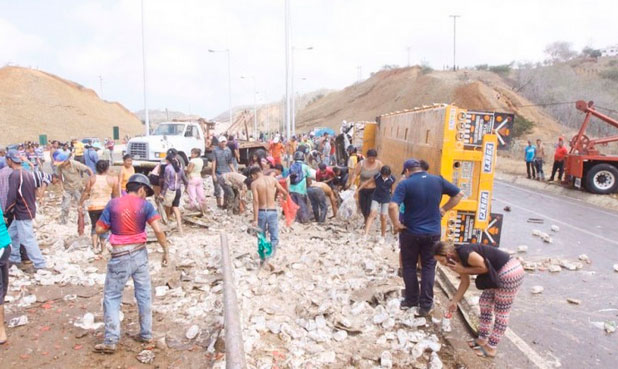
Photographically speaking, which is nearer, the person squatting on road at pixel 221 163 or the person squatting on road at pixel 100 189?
the person squatting on road at pixel 100 189

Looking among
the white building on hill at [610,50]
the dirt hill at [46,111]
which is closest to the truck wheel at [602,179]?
the dirt hill at [46,111]

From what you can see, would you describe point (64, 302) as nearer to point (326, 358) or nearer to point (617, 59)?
point (326, 358)

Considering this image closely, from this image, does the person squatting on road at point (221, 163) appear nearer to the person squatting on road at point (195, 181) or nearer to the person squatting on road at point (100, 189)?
the person squatting on road at point (195, 181)

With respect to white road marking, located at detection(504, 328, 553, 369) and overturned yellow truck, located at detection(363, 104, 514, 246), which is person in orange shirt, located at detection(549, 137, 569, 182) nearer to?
overturned yellow truck, located at detection(363, 104, 514, 246)

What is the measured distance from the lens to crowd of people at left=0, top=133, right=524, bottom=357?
4395 millimetres

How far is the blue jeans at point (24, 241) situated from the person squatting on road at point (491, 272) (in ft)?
18.2

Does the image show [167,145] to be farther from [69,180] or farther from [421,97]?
[421,97]

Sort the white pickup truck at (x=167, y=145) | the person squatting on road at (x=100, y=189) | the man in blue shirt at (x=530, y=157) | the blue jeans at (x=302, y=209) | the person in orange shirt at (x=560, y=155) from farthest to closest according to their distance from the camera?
the man in blue shirt at (x=530, y=157) < the person in orange shirt at (x=560, y=155) < the white pickup truck at (x=167, y=145) < the blue jeans at (x=302, y=209) < the person squatting on road at (x=100, y=189)

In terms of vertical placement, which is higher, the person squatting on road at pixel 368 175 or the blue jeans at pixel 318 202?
the person squatting on road at pixel 368 175

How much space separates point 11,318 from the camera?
207 inches

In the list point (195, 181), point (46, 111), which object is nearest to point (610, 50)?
point (46, 111)

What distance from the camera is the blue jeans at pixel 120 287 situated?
14.4ft

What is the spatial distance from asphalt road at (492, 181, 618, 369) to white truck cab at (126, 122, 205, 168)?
11.2m

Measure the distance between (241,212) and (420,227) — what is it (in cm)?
643
